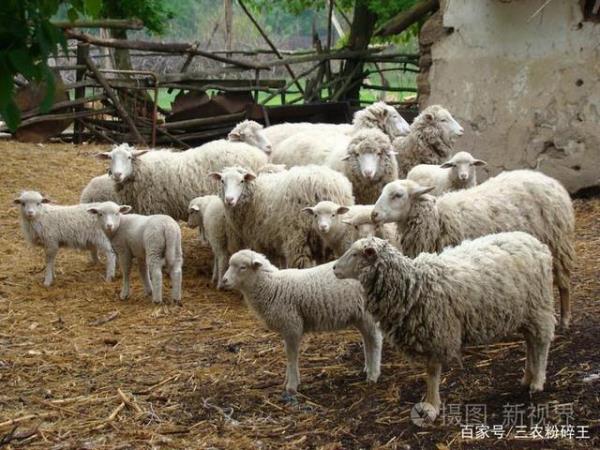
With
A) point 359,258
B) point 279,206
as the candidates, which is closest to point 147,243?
point 279,206

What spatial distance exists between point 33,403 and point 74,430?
0.57 metres

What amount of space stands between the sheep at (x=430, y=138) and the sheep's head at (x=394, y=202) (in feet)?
9.62

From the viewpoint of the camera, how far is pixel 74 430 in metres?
4.54

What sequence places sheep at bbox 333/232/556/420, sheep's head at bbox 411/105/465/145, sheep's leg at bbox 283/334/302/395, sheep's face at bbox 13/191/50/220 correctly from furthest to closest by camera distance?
sheep's head at bbox 411/105/465/145 → sheep's face at bbox 13/191/50/220 → sheep's leg at bbox 283/334/302/395 → sheep at bbox 333/232/556/420

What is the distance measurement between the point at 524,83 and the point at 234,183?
192 inches

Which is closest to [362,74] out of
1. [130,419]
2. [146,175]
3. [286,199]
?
[146,175]

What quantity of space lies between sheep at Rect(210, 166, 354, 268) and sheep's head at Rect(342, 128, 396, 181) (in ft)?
1.70

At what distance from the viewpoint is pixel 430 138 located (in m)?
8.47

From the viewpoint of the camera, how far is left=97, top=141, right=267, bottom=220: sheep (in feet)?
27.2

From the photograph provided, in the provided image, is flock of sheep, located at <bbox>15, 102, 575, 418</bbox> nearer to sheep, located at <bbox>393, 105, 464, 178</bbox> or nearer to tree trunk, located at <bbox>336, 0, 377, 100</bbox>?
sheep, located at <bbox>393, 105, 464, 178</bbox>

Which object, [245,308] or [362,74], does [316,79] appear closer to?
[362,74]

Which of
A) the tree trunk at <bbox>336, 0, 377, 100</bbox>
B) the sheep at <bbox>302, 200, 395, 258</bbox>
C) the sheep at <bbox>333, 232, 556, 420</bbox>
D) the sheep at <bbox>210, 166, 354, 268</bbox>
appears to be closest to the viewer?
the sheep at <bbox>333, 232, 556, 420</bbox>

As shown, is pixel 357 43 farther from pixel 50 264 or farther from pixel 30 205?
pixel 50 264

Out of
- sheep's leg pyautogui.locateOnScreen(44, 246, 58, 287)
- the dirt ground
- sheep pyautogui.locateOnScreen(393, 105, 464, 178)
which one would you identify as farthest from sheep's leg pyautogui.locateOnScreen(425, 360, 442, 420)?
sheep's leg pyautogui.locateOnScreen(44, 246, 58, 287)
